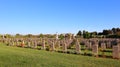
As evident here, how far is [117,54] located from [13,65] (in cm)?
709

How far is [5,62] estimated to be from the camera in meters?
17.4

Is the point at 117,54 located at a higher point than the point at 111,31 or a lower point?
lower

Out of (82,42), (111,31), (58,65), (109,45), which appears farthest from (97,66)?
(111,31)

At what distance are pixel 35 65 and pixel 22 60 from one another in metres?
2.37

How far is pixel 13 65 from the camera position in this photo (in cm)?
1616

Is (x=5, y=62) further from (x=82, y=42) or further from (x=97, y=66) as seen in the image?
(x=82, y=42)

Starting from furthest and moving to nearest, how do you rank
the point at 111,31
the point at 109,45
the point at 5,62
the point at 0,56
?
the point at 111,31 < the point at 109,45 < the point at 0,56 < the point at 5,62

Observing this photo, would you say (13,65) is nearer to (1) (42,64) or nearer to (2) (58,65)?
(1) (42,64)

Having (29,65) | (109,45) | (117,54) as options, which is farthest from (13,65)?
(109,45)

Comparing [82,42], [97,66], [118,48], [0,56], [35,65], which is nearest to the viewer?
[97,66]

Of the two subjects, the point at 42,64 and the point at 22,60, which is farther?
the point at 22,60

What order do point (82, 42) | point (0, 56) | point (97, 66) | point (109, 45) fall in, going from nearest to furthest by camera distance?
point (97, 66)
point (0, 56)
point (109, 45)
point (82, 42)

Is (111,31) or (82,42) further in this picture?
(111,31)

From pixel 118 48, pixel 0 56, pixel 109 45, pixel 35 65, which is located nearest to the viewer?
pixel 35 65
